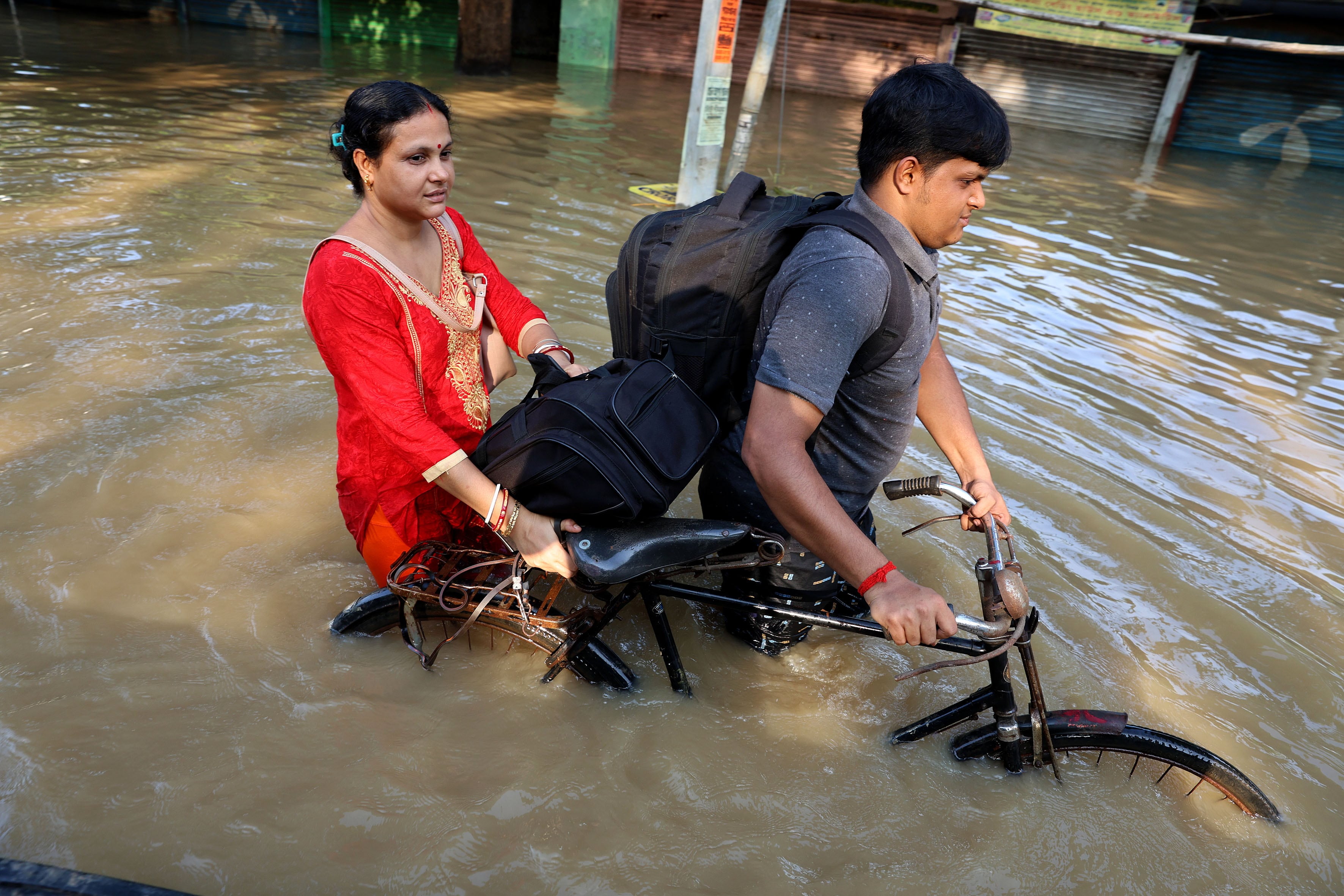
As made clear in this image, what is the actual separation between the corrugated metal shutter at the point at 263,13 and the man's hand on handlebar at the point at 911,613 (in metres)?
19.3

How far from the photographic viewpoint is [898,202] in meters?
1.96

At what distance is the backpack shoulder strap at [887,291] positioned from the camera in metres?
Result: 1.87

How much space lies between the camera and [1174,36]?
38.3ft

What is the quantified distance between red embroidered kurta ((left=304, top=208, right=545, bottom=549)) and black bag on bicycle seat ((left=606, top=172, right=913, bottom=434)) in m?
0.53

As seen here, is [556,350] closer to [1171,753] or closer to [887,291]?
[887,291]

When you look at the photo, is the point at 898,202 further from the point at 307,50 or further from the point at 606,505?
the point at 307,50

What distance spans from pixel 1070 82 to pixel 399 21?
1320 cm

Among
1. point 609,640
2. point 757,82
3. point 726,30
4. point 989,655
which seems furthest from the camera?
point 757,82

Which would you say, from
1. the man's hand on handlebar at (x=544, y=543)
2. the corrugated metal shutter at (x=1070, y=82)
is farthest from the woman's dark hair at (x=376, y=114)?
the corrugated metal shutter at (x=1070, y=82)

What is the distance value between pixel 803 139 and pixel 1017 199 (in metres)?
3.30

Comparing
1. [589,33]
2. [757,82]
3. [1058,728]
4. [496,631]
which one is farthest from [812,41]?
[1058,728]

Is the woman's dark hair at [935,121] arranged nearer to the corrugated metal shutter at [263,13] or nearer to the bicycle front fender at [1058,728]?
the bicycle front fender at [1058,728]

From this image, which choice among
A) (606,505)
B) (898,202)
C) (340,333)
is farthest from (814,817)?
(340,333)

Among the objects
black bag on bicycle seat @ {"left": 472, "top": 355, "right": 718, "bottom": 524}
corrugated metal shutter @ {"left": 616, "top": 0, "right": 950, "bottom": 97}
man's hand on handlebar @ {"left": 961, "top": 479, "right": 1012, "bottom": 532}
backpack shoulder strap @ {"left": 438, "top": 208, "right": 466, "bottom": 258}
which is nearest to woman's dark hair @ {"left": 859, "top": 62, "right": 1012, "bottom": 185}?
black bag on bicycle seat @ {"left": 472, "top": 355, "right": 718, "bottom": 524}
